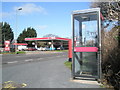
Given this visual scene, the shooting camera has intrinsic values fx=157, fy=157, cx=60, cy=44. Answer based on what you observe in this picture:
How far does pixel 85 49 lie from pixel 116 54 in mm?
1442

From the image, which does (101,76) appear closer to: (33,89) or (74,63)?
(74,63)

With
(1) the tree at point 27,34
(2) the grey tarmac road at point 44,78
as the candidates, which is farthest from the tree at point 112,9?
(1) the tree at point 27,34

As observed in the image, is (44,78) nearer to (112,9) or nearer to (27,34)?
(112,9)

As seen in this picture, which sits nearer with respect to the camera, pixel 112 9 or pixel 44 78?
pixel 44 78

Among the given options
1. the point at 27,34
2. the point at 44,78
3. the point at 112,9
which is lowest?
the point at 44,78

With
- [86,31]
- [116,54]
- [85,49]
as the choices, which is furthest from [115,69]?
[86,31]

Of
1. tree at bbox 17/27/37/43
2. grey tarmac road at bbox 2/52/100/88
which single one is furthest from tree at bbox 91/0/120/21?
tree at bbox 17/27/37/43

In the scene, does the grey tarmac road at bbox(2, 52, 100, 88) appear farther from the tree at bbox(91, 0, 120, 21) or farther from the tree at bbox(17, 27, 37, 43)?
the tree at bbox(17, 27, 37, 43)

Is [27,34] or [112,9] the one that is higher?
[27,34]

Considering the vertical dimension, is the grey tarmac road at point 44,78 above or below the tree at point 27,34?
below

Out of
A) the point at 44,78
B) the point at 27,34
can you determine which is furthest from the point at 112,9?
the point at 27,34

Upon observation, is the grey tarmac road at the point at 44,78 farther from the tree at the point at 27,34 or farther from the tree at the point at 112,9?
the tree at the point at 27,34

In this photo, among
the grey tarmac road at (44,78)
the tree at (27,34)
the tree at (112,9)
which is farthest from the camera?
the tree at (27,34)

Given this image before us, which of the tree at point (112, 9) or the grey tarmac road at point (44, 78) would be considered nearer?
the grey tarmac road at point (44, 78)
